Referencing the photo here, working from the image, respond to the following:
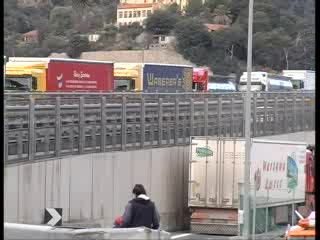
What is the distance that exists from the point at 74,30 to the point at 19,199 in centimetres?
4612

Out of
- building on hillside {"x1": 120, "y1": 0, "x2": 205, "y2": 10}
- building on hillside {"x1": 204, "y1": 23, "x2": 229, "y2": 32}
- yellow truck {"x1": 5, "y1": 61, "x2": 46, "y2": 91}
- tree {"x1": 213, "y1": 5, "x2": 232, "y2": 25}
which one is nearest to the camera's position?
yellow truck {"x1": 5, "y1": 61, "x2": 46, "y2": 91}

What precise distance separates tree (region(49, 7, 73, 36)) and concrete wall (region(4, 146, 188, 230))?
1031 inches

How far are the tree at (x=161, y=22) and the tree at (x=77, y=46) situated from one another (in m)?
8.42

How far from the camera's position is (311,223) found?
6.84 m

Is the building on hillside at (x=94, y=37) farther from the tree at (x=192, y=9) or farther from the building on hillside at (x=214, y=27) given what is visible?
the building on hillside at (x=214, y=27)

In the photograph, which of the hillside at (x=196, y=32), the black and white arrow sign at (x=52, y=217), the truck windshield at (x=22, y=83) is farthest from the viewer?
the hillside at (x=196, y=32)

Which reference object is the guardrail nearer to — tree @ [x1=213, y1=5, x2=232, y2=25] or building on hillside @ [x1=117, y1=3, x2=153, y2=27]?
tree @ [x1=213, y1=5, x2=232, y2=25]

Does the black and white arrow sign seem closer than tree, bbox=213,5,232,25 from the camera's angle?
Yes

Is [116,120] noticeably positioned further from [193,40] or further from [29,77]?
[193,40]

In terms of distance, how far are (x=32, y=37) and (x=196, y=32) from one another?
13970 millimetres

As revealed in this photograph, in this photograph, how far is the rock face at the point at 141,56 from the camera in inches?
2659

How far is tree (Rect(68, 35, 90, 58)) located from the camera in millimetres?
64475

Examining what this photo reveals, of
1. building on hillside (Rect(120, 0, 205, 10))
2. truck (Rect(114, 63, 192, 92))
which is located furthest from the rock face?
truck (Rect(114, 63, 192, 92))

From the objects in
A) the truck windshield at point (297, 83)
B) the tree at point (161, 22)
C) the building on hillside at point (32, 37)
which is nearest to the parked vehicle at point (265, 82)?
the truck windshield at point (297, 83)
